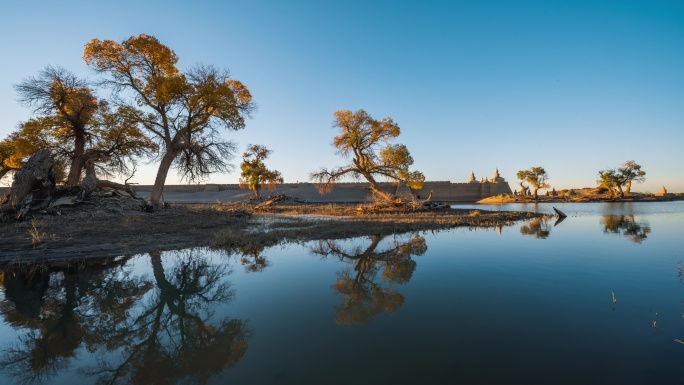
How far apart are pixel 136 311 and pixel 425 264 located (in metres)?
5.30

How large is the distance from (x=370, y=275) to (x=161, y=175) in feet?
57.8

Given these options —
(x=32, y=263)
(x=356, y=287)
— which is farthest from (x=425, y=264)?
(x=32, y=263)

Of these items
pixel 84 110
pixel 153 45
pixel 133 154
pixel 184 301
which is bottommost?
pixel 184 301

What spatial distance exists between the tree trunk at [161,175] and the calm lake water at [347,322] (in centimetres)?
1276

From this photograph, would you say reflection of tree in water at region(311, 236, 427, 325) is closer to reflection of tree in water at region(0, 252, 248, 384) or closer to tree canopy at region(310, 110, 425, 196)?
reflection of tree in water at region(0, 252, 248, 384)

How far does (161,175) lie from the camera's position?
1852cm

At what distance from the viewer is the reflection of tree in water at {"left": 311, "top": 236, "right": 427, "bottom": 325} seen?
13.1 feet

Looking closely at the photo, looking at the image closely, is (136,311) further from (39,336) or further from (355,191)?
(355,191)

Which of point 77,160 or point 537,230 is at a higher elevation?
point 77,160

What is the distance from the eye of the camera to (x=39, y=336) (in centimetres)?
334

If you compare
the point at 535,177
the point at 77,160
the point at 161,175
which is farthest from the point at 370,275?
the point at 535,177

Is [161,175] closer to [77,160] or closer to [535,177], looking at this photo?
[77,160]

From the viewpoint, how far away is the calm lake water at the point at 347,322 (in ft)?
8.46

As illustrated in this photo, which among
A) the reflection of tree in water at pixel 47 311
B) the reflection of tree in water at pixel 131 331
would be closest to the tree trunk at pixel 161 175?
the reflection of tree in water at pixel 47 311
